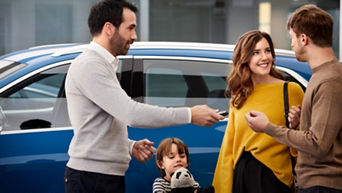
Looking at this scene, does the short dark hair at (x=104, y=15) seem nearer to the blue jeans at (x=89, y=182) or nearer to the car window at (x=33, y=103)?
the blue jeans at (x=89, y=182)

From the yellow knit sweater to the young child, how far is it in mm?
535

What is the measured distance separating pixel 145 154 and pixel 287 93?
85 cm

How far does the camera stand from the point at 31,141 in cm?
405

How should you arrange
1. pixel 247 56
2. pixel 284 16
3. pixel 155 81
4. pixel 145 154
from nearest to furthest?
pixel 145 154 → pixel 247 56 → pixel 155 81 → pixel 284 16

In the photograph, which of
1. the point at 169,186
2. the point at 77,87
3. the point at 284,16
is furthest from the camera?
the point at 284,16

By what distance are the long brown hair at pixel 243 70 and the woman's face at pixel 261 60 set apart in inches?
0.8

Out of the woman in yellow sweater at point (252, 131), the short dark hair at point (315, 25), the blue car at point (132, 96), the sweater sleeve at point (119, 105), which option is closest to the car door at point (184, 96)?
the blue car at point (132, 96)

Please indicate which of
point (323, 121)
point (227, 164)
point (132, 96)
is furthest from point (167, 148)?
point (323, 121)

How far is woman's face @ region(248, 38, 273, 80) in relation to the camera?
11.0ft

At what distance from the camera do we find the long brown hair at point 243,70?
3.36 m

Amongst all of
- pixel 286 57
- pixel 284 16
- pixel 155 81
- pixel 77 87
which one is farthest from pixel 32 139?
pixel 284 16

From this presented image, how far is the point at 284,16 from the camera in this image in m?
11.5

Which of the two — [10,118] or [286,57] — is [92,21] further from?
[286,57]

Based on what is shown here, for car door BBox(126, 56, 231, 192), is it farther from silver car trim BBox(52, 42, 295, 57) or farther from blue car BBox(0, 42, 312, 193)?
silver car trim BBox(52, 42, 295, 57)
